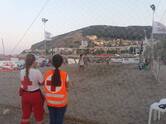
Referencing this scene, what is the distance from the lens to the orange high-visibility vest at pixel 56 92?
496 cm

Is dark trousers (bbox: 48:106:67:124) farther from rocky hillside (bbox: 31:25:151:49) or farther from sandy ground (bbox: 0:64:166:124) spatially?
rocky hillside (bbox: 31:25:151:49)

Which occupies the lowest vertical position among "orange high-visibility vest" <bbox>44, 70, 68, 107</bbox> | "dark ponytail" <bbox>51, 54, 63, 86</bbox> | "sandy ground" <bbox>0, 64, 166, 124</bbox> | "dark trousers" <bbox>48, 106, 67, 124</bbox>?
"sandy ground" <bbox>0, 64, 166, 124</bbox>

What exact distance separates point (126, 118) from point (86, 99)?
8.04 ft

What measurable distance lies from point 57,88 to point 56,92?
2.5 inches

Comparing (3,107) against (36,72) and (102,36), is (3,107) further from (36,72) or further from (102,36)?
(102,36)

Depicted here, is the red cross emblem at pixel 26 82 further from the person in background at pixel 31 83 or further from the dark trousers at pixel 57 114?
the dark trousers at pixel 57 114

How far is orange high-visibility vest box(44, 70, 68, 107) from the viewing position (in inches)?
195

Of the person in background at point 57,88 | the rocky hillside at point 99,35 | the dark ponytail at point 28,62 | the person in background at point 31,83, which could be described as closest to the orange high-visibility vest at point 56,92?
the person in background at point 57,88

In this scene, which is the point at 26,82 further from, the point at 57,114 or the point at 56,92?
the point at 57,114

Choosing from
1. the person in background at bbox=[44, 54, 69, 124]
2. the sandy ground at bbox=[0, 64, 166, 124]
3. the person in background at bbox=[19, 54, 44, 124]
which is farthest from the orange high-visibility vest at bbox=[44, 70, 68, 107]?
the sandy ground at bbox=[0, 64, 166, 124]

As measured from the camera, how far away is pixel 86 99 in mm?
9250

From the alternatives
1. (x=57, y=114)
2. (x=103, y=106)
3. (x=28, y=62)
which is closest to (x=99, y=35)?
(x=103, y=106)

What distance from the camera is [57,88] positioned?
4965 millimetres

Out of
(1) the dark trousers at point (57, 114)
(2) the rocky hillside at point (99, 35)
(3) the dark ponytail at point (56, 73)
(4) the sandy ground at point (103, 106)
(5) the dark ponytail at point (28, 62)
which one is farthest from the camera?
(2) the rocky hillside at point (99, 35)
